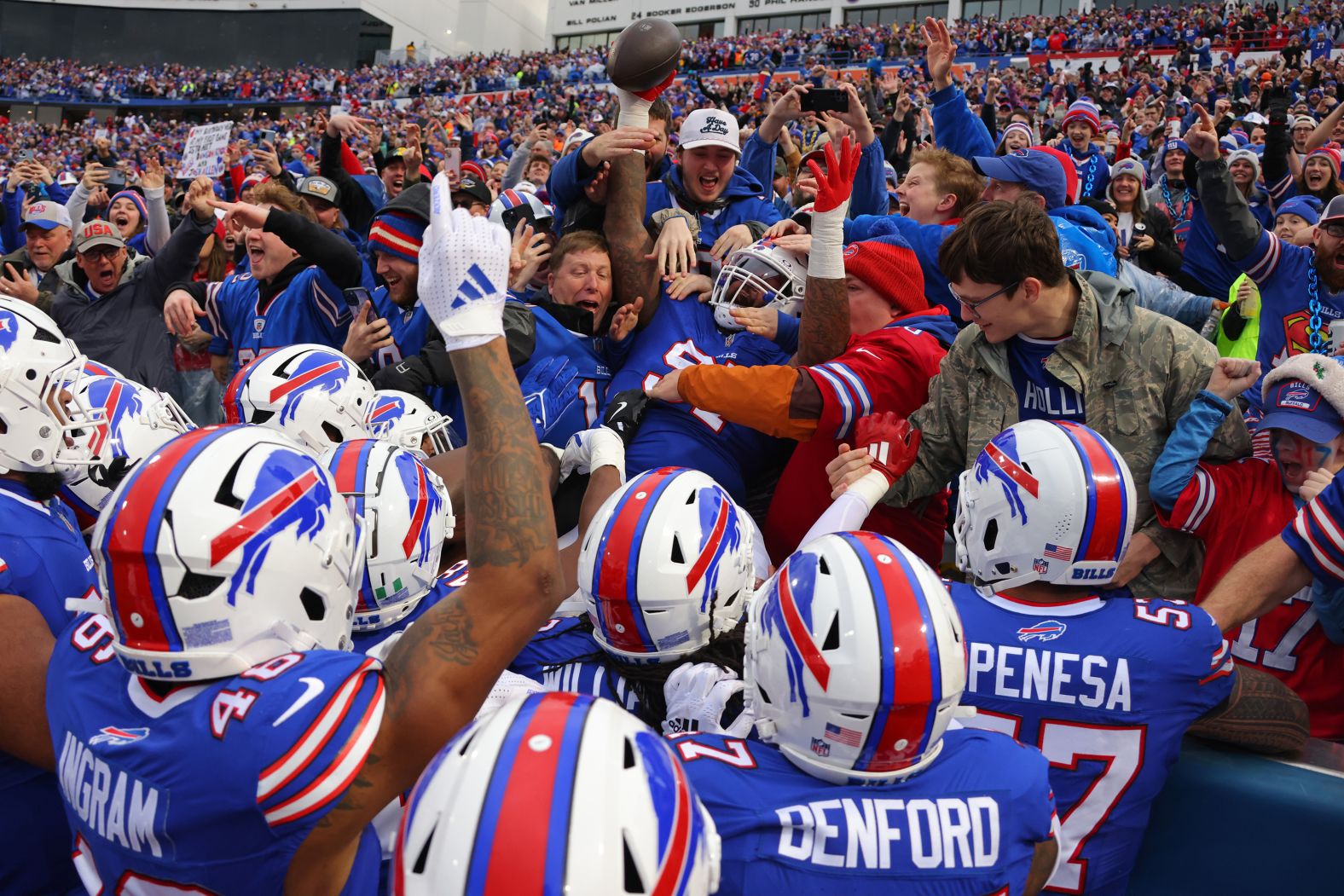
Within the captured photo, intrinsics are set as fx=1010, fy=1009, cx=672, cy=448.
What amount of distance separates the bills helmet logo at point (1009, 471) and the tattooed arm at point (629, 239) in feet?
7.30

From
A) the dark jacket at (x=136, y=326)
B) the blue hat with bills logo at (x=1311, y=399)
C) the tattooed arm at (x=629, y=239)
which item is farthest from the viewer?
the dark jacket at (x=136, y=326)

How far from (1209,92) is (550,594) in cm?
2099

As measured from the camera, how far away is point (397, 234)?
476cm

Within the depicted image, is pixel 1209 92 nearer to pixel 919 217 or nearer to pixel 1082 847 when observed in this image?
pixel 919 217

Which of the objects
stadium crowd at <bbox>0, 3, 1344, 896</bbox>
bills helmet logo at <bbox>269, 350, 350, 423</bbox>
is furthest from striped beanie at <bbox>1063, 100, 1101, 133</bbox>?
bills helmet logo at <bbox>269, 350, 350, 423</bbox>

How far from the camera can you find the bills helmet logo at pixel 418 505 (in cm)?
272

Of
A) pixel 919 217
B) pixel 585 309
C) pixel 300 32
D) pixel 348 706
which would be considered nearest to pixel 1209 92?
pixel 919 217

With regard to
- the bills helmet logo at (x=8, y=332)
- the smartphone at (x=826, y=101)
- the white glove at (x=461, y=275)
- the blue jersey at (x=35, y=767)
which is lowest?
the blue jersey at (x=35, y=767)

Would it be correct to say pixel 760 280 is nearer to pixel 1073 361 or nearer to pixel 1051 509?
pixel 1073 361

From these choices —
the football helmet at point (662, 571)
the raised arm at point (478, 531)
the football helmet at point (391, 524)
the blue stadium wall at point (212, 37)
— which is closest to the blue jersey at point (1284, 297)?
the football helmet at point (662, 571)

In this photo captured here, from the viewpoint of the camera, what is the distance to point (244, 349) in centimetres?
571

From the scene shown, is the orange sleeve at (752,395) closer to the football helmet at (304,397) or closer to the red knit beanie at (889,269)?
the red knit beanie at (889,269)

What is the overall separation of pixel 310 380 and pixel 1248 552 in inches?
121

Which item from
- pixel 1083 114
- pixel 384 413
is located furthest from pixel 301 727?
pixel 1083 114
